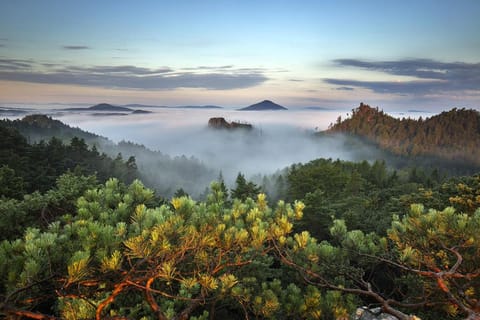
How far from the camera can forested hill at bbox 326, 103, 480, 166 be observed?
125 m

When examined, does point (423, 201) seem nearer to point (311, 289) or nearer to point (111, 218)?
point (311, 289)

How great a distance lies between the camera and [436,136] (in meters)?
130

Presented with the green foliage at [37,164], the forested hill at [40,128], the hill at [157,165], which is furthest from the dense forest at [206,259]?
the forested hill at [40,128]

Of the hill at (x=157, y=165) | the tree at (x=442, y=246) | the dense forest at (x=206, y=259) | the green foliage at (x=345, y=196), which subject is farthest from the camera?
the hill at (x=157, y=165)

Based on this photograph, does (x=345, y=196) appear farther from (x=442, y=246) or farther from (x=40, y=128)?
(x=40, y=128)

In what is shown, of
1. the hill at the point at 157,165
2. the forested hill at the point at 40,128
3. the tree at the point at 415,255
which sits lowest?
the hill at the point at 157,165

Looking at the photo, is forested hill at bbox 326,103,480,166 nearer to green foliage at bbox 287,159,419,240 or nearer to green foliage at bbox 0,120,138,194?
green foliage at bbox 287,159,419,240

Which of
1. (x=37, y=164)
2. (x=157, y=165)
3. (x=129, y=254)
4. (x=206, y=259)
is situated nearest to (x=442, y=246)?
(x=206, y=259)

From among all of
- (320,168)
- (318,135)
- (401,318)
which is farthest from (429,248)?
(318,135)

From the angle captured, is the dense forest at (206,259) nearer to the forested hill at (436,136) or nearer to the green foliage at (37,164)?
the green foliage at (37,164)

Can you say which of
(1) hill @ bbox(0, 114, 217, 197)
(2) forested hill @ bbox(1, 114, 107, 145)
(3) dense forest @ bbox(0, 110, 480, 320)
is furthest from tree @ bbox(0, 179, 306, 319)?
(2) forested hill @ bbox(1, 114, 107, 145)

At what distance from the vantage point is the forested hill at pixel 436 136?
125m

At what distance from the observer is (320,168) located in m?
42.8

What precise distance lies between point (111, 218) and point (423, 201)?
19.3 metres
